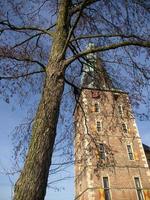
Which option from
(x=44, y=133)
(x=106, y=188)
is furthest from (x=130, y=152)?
(x=44, y=133)

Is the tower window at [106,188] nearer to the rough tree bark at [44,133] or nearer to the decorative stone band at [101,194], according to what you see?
the decorative stone band at [101,194]

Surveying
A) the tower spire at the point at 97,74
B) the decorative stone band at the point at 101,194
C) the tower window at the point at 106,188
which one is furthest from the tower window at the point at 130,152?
the tower spire at the point at 97,74

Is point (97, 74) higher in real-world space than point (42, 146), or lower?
higher

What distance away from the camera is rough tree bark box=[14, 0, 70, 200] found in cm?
315

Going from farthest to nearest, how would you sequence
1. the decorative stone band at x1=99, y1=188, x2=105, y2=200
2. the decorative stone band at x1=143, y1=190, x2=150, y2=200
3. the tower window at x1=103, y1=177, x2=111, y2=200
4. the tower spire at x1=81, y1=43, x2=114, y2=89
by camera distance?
the decorative stone band at x1=143, y1=190, x2=150, y2=200 → the tower window at x1=103, y1=177, x2=111, y2=200 → the decorative stone band at x1=99, y1=188, x2=105, y2=200 → the tower spire at x1=81, y1=43, x2=114, y2=89

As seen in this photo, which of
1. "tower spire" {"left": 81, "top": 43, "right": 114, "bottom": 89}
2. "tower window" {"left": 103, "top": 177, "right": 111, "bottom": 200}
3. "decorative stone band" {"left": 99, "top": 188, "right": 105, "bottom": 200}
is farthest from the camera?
"tower window" {"left": 103, "top": 177, "right": 111, "bottom": 200}

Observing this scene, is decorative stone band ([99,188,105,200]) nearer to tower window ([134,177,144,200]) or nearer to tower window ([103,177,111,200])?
tower window ([103,177,111,200])

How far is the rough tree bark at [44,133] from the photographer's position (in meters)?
3.15

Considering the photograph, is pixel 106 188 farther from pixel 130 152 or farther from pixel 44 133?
pixel 44 133

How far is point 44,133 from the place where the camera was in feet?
12.3

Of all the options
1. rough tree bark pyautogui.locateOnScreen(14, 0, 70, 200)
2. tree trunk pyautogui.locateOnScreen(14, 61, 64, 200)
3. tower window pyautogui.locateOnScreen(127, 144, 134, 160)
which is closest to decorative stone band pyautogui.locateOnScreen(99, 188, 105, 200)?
tower window pyautogui.locateOnScreen(127, 144, 134, 160)

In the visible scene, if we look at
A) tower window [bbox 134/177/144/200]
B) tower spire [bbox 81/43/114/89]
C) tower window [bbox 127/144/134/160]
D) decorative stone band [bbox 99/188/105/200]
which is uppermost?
tower window [bbox 127/144/134/160]

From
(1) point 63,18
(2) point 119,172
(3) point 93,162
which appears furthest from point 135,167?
(1) point 63,18

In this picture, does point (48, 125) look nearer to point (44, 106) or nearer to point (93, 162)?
point (44, 106)
